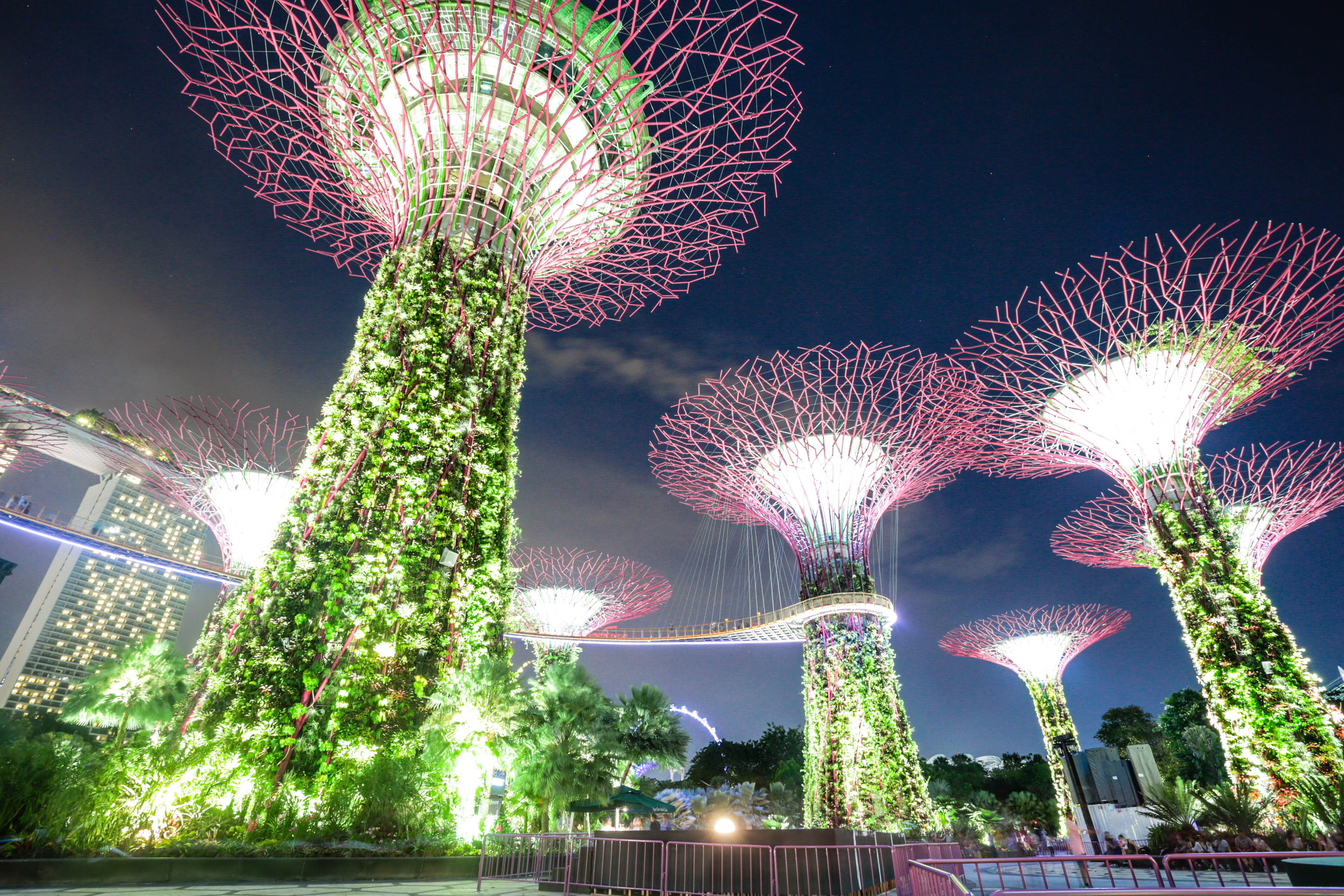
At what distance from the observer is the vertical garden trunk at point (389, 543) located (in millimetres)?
8891

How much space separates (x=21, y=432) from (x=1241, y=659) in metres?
38.2

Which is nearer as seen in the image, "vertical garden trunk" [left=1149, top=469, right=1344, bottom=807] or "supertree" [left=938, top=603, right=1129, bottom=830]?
"vertical garden trunk" [left=1149, top=469, right=1344, bottom=807]

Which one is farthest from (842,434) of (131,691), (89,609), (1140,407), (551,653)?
(89,609)

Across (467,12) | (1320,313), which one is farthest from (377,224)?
(1320,313)

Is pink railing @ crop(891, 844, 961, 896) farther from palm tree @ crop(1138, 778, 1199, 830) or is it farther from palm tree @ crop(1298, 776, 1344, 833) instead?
palm tree @ crop(1298, 776, 1344, 833)

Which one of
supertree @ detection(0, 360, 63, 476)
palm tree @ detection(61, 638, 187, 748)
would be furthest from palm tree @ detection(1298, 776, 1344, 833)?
supertree @ detection(0, 360, 63, 476)

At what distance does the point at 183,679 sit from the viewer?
23.5 metres

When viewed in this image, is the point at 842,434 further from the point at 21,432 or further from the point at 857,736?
the point at 21,432

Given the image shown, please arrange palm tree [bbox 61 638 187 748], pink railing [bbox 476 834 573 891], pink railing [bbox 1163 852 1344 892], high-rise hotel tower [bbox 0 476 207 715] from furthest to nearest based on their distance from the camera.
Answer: high-rise hotel tower [bbox 0 476 207 715] < palm tree [bbox 61 638 187 748] < pink railing [bbox 476 834 573 891] < pink railing [bbox 1163 852 1344 892]

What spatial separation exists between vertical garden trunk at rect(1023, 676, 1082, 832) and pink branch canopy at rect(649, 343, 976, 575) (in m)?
19.3

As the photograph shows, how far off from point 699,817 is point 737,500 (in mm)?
12727

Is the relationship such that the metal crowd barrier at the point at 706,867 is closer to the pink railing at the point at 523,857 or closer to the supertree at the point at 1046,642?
the pink railing at the point at 523,857

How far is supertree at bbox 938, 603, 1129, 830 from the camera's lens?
33031mm

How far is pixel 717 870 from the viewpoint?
10891 mm
